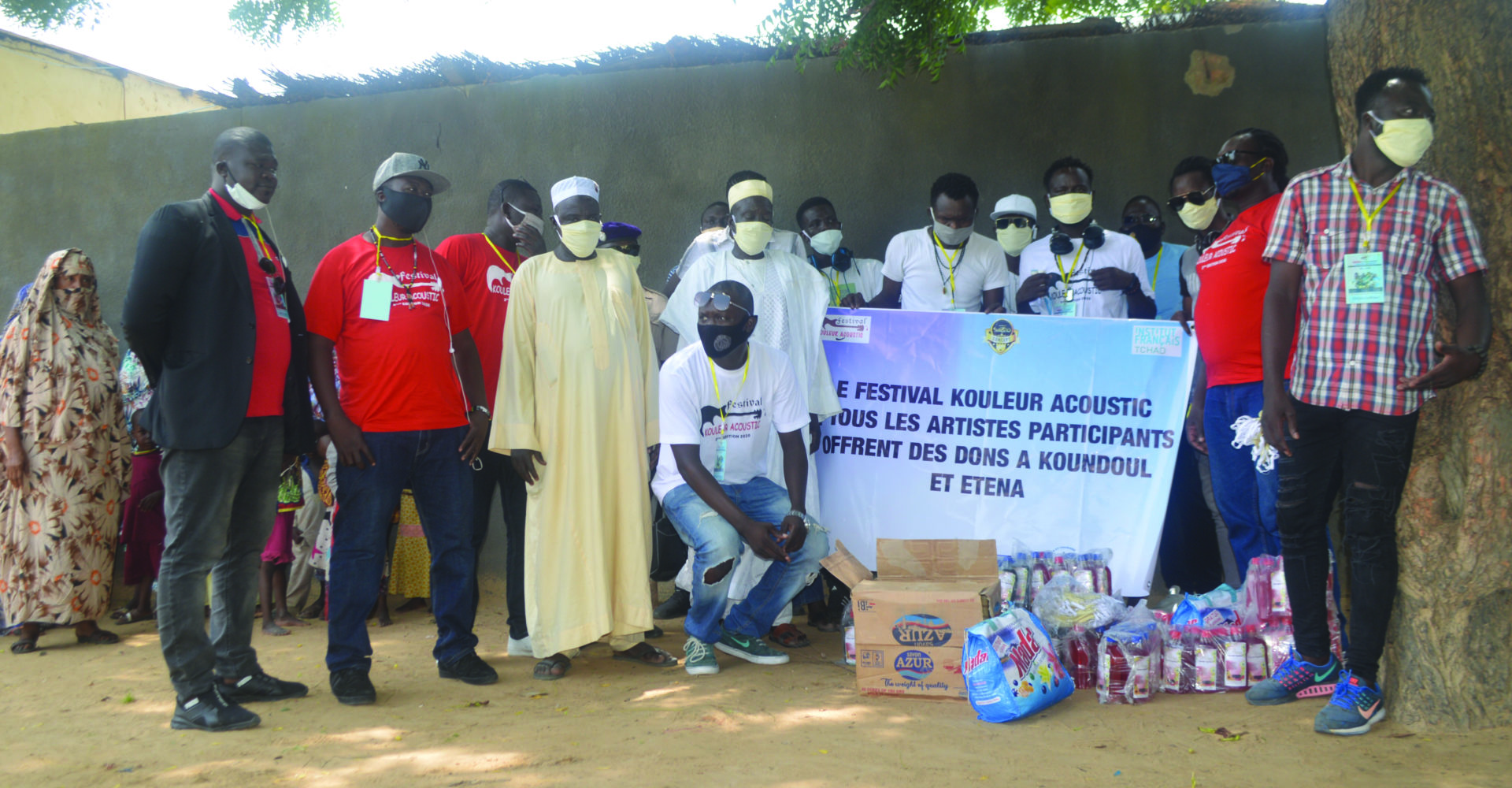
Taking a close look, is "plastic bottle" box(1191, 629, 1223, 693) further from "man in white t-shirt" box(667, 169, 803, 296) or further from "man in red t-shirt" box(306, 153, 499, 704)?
"man in red t-shirt" box(306, 153, 499, 704)

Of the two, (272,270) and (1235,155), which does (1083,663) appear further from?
(272,270)

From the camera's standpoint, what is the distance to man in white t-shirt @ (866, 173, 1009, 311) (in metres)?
5.42

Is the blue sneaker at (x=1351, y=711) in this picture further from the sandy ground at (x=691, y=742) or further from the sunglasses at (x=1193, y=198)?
the sunglasses at (x=1193, y=198)

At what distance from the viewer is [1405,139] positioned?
3.21 metres

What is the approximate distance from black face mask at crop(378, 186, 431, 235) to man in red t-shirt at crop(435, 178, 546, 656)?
20.9 inches

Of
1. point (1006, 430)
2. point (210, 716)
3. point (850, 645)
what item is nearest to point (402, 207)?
point (210, 716)

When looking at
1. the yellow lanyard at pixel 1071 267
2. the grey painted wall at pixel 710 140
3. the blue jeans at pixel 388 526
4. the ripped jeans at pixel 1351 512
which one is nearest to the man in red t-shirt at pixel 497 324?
the blue jeans at pixel 388 526

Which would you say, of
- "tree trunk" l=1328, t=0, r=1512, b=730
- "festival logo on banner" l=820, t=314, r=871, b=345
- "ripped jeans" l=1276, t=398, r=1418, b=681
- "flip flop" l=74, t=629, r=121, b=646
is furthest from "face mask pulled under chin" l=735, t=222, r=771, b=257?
"flip flop" l=74, t=629, r=121, b=646

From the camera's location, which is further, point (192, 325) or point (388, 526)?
point (388, 526)

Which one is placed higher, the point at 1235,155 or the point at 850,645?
the point at 1235,155

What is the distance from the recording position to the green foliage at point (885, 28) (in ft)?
18.7

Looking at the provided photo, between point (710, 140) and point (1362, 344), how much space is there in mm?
4264

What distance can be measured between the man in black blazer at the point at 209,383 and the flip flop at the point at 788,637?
231cm

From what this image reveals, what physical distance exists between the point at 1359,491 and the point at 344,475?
146 inches
